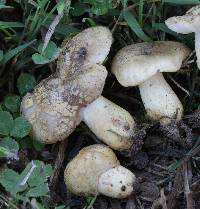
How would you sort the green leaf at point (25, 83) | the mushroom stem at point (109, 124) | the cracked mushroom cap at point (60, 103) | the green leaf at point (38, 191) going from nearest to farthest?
the green leaf at point (38, 191), the cracked mushroom cap at point (60, 103), the mushroom stem at point (109, 124), the green leaf at point (25, 83)

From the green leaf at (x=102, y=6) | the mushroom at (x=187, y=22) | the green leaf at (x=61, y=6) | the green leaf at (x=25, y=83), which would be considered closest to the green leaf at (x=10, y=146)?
the green leaf at (x=25, y=83)

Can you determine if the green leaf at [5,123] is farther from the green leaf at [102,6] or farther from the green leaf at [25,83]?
the green leaf at [102,6]

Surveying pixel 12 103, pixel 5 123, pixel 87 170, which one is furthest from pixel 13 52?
pixel 87 170

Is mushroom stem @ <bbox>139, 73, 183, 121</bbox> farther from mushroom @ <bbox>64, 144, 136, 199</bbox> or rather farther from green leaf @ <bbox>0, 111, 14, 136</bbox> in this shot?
→ green leaf @ <bbox>0, 111, 14, 136</bbox>

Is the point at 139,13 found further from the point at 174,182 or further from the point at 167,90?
the point at 174,182

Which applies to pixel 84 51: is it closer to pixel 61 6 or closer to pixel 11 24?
pixel 61 6

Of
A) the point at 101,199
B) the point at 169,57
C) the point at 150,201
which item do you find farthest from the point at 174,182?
the point at 169,57

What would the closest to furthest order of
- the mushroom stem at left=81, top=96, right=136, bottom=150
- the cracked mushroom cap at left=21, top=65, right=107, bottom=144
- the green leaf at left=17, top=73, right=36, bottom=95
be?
the cracked mushroom cap at left=21, top=65, right=107, bottom=144, the mushroom stem at left=81, top=96, right=136, bottom=150, the green leaf at left=17, top=73, right=36, bottom=95

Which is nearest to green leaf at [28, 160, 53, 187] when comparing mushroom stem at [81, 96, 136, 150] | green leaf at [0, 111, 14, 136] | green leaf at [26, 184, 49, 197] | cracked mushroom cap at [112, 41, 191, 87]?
green leaf at [26, 184, 49, 197]
